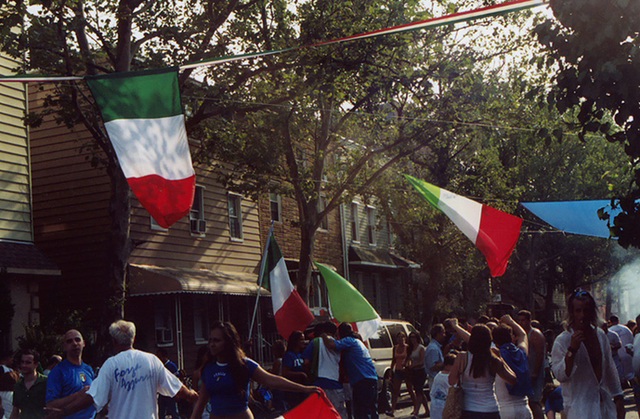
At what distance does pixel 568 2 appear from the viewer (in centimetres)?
685

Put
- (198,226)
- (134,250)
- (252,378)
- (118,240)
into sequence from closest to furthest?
(252,378) → (118,240) → (134,250) → (198,226)

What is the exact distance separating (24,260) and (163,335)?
5527mm

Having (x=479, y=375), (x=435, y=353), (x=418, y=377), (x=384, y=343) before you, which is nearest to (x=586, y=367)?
(x=479, y=375)

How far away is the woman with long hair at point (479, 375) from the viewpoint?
25.1 feet

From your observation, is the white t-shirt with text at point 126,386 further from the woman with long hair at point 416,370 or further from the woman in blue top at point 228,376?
the woman with long hair at point 416,370

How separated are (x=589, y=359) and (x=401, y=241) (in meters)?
29.8

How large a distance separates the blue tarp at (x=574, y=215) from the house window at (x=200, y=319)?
40.4 feet

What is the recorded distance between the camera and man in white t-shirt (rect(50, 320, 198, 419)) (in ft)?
23.4

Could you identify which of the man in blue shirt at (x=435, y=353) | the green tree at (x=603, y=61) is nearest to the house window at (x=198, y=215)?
the man in blue shirt at (x=435, y=353)

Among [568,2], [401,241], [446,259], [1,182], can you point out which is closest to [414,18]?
[1,182]

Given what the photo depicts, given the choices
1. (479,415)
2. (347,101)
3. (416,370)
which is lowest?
(416,370)

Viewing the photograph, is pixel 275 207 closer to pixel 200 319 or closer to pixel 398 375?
pixel 200 319

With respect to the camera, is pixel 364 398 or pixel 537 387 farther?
pixel 364 398

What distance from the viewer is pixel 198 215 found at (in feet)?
81.6
